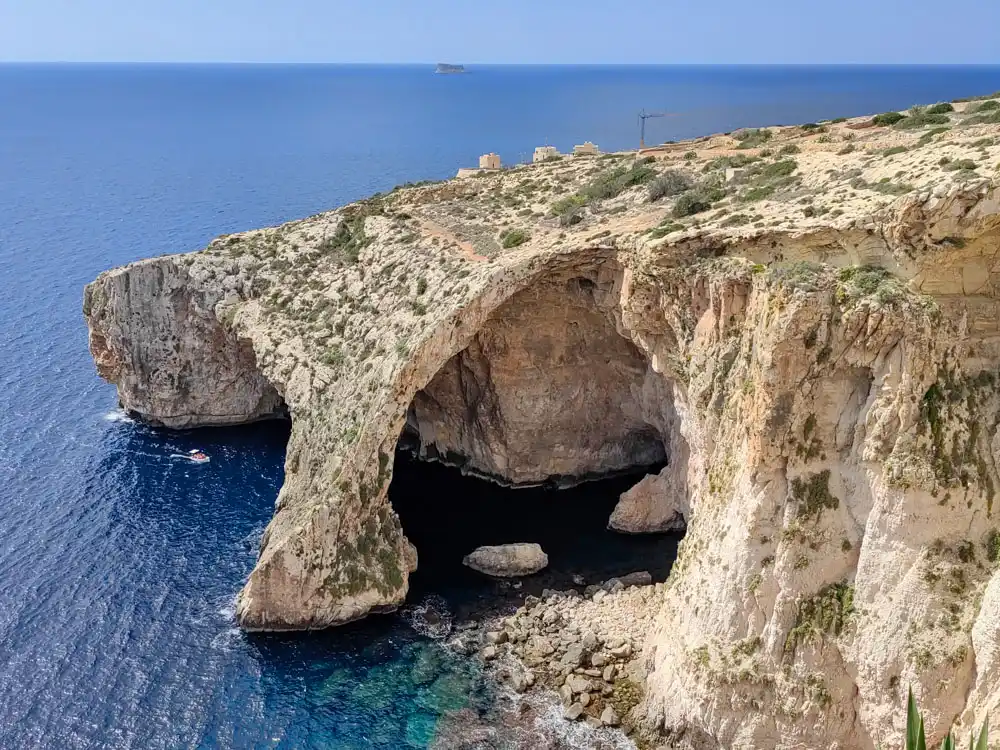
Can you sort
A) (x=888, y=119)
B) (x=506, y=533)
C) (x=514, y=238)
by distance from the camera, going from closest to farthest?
1. (x=888, y=119)
2. (x=514, y=238)
3. (x=506, y=533)

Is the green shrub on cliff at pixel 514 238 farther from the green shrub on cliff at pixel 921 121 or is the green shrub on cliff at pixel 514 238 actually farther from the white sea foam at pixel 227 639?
the white sea foam at pixel 227 639

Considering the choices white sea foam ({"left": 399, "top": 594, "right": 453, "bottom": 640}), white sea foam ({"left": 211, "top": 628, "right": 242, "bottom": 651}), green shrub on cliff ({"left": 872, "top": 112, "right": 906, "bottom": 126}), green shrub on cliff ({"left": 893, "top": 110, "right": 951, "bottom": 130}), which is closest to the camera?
white sea foam ({"left": 211, "top": 628, "right": 242, "bottom": 651})

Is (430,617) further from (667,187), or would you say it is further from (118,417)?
(118,417)

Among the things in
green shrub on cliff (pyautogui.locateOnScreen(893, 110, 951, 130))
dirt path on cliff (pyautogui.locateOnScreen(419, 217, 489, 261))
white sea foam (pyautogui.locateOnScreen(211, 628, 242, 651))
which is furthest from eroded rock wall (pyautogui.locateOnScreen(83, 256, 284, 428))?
green shrub on cliff (pyautogui.locateOnScreen(893, 110, 951, 130))

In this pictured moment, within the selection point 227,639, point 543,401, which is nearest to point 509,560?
point 543,401

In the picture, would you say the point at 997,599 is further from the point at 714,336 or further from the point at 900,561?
the point at 714,336

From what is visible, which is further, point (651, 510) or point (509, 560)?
point (651, 510)

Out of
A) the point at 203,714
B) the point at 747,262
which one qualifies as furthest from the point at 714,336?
the point at 203,714

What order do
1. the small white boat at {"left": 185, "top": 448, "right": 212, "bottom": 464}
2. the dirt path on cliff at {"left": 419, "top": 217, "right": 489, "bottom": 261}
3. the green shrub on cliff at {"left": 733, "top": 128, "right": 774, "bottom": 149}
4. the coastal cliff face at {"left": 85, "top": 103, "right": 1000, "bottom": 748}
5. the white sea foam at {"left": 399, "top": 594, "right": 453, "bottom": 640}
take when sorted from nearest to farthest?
the coastal cliff face at {"left": 85, "top": 103, "right": 1000, "bottom": 748}, the white sea foam at {"left": 399, "top": 594, "right": 453, "bottom": 640}, the dirt path on cliff at {"left": 419, "top": 217, "right": 489, "bottom": 261}, the green shrub on cliff at {"left": 733, "top": 128, "right": 774, "bottom": 149}, the small white boat at {"left": 185, "top": 448, "right": 212, "bottom": 464}

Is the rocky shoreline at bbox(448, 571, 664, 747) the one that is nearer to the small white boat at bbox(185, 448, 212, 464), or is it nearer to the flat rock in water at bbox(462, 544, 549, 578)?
the flat rock in water at bbox(462, 544, 549, 578)
